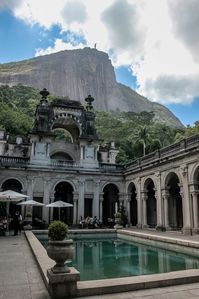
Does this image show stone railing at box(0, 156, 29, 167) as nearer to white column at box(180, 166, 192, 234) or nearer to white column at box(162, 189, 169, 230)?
white column at box(162, 189, 169, 230)

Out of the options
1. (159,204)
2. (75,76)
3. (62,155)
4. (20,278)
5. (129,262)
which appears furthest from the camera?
(75,76)

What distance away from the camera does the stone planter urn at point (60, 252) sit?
17.0 ft

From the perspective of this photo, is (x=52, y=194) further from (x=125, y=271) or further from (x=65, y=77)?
(x=65, y=77)

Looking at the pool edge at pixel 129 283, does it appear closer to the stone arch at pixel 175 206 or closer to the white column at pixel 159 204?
the white column at pixel 159 204

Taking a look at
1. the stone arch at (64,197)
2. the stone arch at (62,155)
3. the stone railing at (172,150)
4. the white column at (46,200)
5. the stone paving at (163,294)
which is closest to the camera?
the stone paving at (163,294)

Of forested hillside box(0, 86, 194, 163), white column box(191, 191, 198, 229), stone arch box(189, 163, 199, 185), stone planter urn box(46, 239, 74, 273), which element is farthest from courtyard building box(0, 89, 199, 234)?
stone planter urn box(46, 239, 74, 273)

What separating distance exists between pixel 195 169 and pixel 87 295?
13.3 metres

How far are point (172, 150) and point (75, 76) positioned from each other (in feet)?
449

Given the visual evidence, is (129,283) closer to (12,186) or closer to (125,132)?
(12,186)

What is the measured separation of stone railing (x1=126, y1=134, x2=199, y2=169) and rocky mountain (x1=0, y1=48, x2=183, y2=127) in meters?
116

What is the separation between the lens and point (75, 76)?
149 meters

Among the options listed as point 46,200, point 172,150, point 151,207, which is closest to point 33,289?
point 172,150

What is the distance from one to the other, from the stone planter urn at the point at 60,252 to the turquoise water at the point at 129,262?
2.40m

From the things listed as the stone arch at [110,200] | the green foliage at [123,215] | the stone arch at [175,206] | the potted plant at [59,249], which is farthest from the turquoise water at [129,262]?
the stone arch at [110,200]
